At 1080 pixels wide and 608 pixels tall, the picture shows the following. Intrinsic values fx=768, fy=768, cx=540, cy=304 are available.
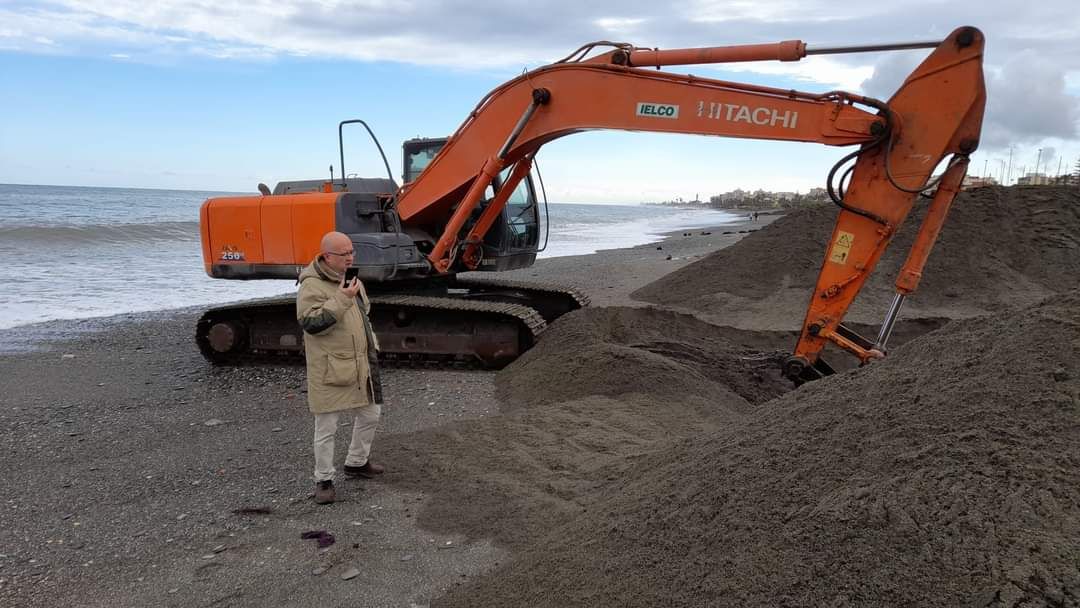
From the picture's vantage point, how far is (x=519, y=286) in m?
10.0

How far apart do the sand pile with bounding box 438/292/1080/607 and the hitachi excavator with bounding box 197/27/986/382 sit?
6.55ft

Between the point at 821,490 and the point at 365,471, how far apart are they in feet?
9.97

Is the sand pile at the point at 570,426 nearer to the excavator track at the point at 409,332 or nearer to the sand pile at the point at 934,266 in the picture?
the excavator track at the point at 409,332

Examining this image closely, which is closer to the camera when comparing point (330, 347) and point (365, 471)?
point (330, 347)

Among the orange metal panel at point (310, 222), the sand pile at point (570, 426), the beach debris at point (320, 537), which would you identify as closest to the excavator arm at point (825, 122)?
the sand pile at point (570, 426)

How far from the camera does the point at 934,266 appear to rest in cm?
1295

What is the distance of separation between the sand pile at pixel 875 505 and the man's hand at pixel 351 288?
1806 millimetres

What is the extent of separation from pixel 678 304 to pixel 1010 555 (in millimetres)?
10793

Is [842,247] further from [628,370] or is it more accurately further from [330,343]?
[330,343]

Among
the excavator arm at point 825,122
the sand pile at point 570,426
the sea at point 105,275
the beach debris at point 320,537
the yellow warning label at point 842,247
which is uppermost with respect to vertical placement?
the excavator arm at point 825,122

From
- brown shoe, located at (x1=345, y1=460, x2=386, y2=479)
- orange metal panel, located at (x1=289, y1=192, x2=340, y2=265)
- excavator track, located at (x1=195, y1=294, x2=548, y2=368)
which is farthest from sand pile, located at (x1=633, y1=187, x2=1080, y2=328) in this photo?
brown shoe, located at (x1=345, y1=460, x2=386, y2=479)

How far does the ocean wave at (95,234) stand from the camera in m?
24.0

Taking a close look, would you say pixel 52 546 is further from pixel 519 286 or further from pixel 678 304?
pixel 678 304

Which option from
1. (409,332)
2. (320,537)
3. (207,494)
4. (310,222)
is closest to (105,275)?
(310,222)
